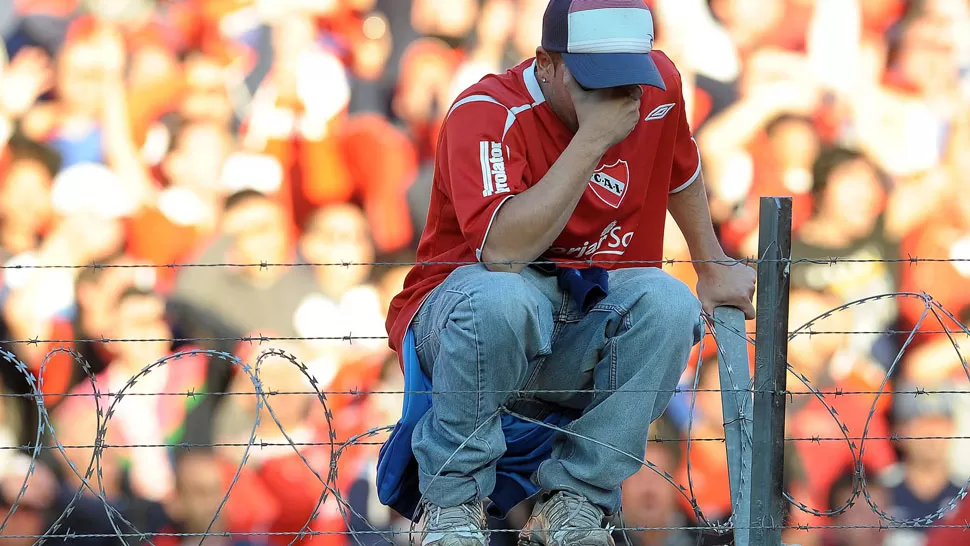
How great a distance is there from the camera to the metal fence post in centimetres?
230

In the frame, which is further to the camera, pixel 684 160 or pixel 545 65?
pixel 684 160

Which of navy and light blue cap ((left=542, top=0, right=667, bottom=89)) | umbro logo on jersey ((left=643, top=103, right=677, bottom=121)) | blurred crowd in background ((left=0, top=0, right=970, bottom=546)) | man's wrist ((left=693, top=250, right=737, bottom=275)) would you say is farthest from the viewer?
blurred crowd in background ((left=0, top=0, right=970, bottom=546))

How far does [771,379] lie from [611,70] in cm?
68

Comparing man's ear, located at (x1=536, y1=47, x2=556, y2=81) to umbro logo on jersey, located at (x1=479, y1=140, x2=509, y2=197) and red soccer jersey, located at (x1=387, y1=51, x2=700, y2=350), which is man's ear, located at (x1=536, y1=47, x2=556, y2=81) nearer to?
red soccer jersey, located at (x1=387, y1=51, x2=700, y2=350)

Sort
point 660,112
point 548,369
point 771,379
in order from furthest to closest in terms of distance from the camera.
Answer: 1. point 660,112
2. point 548,369
3. point 771,379

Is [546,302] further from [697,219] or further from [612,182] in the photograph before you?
[697,219]

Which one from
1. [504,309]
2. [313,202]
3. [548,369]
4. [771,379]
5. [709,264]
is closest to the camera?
[504,309]

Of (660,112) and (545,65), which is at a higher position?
(545,65)

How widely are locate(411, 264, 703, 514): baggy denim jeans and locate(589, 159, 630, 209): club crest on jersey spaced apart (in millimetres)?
169

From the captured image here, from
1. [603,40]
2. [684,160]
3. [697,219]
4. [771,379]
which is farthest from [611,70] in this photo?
[771,379]

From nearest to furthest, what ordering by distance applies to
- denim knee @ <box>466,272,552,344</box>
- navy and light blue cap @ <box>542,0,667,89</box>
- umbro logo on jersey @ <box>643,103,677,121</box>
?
denim knee @ <box>466,272,552,344</box>
navy and light blue cap @ <box>542,0,667,89</box>
umbro logo on jersey @ <box>643,103,677,121</box>

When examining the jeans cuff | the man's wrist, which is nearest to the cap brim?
the man's wrist

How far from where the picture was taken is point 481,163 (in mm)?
2344

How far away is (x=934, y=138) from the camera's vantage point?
12.1 feet
